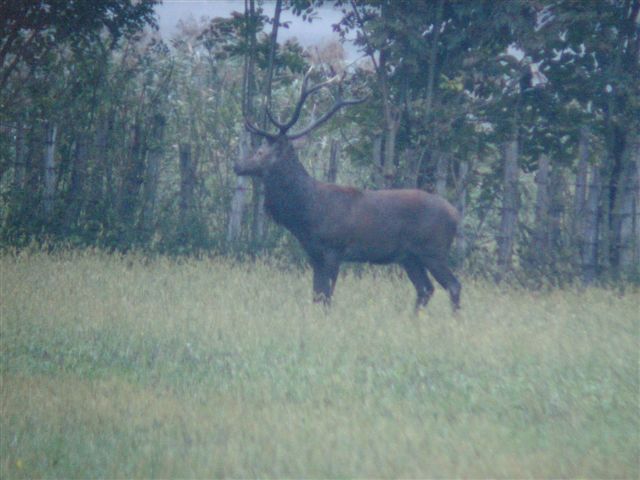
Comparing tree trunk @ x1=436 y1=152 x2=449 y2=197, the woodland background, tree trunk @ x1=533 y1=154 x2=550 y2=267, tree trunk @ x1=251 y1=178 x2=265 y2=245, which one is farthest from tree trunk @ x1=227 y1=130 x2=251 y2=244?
tree trunk @ x1=533 y1=154 x2=550 y2=267

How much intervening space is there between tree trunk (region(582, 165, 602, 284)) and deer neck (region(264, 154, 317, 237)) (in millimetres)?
4147

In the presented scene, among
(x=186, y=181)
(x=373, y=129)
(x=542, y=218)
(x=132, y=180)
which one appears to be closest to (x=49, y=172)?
(x=132, y=180)

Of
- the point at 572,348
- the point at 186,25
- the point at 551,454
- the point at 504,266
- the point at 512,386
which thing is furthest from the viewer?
the point at 186,25

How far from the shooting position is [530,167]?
47.3ft

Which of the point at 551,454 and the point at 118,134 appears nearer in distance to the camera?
the point at 551,454

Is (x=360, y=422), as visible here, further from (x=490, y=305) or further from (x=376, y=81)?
(x=376, y=81)

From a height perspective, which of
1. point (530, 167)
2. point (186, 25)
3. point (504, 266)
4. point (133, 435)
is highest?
point (186, 25)

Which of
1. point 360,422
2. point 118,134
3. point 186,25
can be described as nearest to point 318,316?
point 360,422

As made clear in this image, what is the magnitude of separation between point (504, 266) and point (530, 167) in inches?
70.6

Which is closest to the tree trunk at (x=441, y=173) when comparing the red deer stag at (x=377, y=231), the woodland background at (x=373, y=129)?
the woodland background at (x=373, y=129)

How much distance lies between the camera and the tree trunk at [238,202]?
589 inches

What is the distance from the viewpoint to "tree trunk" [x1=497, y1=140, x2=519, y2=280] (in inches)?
533

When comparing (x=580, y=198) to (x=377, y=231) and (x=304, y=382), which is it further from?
(x=304, y=382)

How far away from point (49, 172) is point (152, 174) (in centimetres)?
158
